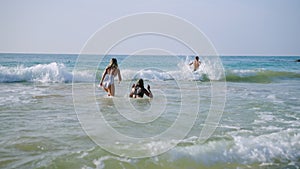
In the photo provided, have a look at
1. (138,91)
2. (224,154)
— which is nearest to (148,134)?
(224,154)

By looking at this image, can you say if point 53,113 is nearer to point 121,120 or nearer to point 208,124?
point 121,120

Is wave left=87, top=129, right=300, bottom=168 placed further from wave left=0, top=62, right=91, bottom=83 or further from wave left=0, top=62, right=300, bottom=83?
wave left=0, top=62, right=91, bottom=83

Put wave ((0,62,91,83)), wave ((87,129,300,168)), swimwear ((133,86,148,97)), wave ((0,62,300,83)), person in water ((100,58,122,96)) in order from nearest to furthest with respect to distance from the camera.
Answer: wave ((87,129,300,168))
person in water ((100,58,122,96))
swimwear ((133,86,148,97))
wave ((0,62,91,83))
wave ((0,62,300,83))

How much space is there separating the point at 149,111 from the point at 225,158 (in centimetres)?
369

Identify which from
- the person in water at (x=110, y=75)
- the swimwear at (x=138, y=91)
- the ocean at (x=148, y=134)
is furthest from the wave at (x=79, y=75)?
the ocean at (x=148, y=134)

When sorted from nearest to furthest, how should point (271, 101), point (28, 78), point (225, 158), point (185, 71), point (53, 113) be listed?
point (225, 158) < point (53, 113) < point (271, 101) < point (28, 78) < point (185, 71)

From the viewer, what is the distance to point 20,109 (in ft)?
24.7

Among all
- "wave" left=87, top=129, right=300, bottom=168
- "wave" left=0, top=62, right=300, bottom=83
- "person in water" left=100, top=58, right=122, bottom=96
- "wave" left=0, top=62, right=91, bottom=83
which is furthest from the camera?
"wave" left=0, top=62, right=300, bottom=83

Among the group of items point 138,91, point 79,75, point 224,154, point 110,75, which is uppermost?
point 110,75

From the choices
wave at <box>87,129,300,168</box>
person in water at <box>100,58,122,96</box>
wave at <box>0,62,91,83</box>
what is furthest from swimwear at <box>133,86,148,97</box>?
wave at <box>0,62,91,83</box>

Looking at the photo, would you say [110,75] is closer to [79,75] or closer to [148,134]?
[148,134]

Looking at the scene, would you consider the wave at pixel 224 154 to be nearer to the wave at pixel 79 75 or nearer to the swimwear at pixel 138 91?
the swimwear at pixel 138 91

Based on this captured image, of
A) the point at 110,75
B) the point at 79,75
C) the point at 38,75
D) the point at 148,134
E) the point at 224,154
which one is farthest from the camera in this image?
the point at 79,75

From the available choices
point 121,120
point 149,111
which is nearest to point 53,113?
point 121,120
